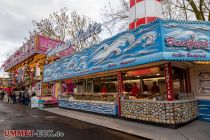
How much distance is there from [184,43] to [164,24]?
1.43m

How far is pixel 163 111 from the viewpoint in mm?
8773

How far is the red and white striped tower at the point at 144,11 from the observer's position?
11922mm

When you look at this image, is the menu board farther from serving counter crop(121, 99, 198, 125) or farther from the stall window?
the stall window

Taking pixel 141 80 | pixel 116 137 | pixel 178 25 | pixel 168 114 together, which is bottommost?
pixel 116 137

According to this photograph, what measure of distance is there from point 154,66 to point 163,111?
2.81m

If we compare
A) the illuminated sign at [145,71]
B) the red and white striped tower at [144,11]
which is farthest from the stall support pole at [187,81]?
the red and white striped tower at [144,11]

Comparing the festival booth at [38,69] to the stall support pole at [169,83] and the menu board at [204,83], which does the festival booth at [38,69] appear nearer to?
the stall support pole at [169,83]

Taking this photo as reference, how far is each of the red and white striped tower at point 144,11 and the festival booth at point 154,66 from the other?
6.40ft

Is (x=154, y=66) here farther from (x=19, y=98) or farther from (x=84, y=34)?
(x=19, y=98)

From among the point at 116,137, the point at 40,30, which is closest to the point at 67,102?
the point at 116,137

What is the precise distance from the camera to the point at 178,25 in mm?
9172

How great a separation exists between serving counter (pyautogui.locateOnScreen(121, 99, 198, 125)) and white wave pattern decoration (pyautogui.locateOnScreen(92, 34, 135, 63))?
351 cm

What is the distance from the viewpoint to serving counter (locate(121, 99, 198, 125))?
8562 millimetres

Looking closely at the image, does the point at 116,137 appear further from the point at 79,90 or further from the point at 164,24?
the point at 79,90
